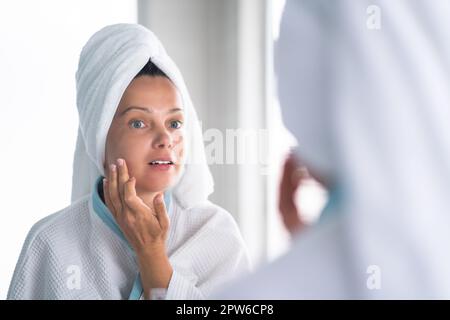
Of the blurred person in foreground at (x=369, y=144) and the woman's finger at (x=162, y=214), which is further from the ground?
the woman's finger at (x=162, y=214)

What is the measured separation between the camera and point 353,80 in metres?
0.47

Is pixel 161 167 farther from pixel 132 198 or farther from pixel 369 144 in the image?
pixel 369 144

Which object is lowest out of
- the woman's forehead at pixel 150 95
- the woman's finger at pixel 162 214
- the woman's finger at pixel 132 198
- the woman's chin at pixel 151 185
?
the woman's finger at pixel 162 214

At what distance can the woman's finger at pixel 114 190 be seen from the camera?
2.82 ft

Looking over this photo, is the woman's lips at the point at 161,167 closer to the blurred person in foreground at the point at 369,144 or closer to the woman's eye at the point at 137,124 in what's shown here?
the woman's eye at the point at 137,124

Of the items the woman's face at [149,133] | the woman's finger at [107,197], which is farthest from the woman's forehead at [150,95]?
the woman's finger at [107,197]

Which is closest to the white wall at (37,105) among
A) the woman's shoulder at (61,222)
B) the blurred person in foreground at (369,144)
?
the woman's shoulder at (61,222)

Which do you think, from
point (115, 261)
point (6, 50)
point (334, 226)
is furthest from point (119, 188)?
point (334, 226)

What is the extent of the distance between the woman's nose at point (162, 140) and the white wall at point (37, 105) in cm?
12

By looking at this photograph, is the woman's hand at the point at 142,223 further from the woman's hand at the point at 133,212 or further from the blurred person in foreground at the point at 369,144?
the blurred person in foreground at the point at 369,144

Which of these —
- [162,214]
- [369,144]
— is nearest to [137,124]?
[162,214]

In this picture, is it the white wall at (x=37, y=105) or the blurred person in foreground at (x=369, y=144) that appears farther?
the white wall at (x=37, y=105)

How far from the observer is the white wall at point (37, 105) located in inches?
34.8

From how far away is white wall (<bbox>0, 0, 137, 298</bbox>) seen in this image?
88cm
